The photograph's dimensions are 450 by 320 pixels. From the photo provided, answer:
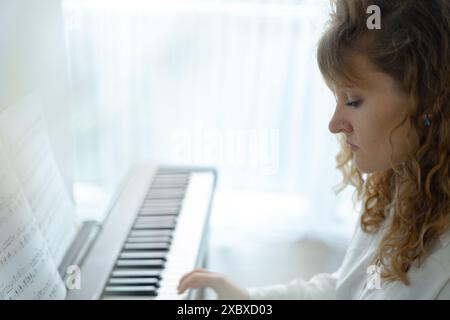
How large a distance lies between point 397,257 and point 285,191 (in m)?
1.70

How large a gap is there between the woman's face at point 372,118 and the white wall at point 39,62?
593 millimetres

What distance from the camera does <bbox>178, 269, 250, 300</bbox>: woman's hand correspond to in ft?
3.80

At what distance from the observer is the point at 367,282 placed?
42.8 inches

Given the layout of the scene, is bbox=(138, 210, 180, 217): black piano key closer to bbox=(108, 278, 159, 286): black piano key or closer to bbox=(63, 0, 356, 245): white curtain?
bbox=(108, 278, 159, 286): black piano key

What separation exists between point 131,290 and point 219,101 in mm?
1445

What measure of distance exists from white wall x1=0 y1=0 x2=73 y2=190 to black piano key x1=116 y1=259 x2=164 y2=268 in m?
0.31

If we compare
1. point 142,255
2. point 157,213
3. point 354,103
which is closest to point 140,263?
point 142,255

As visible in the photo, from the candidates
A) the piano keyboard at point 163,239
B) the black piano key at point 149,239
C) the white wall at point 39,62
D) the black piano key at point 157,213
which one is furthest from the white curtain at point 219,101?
the black piano key at point 149,239

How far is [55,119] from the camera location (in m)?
1.33

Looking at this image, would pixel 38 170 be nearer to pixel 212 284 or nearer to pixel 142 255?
pixel 142 255

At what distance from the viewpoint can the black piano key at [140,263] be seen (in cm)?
123

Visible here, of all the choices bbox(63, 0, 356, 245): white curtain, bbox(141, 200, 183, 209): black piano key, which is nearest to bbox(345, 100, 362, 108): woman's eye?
bbox(141, 200, 183, 209): black piano key
